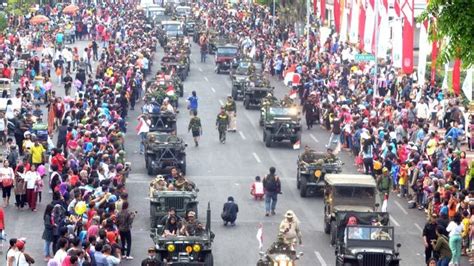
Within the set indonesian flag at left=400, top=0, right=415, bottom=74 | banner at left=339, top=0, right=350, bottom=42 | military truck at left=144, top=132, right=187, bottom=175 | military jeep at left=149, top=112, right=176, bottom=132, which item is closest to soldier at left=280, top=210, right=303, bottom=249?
military truck at left=144, top=132, right=187, bottom=175

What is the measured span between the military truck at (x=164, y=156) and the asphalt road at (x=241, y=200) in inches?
20.5

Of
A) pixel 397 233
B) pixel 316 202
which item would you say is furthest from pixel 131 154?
pixel 397 233

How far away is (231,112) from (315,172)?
13.3 m

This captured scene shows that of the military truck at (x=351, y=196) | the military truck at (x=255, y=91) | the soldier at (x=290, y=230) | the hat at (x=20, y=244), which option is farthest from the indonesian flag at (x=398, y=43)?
the hat at (x=20, y=244)

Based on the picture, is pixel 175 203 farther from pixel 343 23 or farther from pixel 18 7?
pixel 18 7

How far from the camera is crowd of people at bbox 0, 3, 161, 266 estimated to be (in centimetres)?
3600

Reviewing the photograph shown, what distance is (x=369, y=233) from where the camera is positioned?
36.3 metres

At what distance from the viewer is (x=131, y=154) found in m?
54.5

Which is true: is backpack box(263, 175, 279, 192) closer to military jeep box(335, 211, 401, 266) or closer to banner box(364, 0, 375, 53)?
military jeep box(335, 211, 401, 266)

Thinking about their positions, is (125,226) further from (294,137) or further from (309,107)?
(309,107)

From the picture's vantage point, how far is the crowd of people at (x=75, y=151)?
36000mm

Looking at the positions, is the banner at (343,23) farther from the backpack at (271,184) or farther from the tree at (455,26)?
the tree at (455,26)

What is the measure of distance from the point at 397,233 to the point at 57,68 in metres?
33.7

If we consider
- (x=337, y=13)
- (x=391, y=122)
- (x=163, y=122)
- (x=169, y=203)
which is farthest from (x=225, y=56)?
(x=169, y=203)
